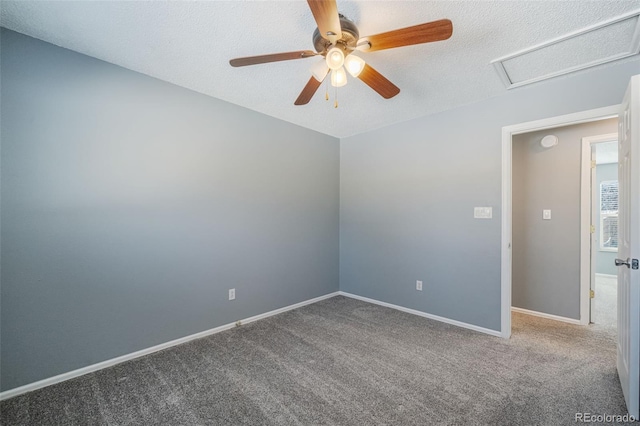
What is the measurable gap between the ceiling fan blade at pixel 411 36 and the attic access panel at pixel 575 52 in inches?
42.8

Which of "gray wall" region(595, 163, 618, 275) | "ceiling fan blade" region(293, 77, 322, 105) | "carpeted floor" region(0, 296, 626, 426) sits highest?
"ceiling fan blade" region(293, 77, 322, 105)

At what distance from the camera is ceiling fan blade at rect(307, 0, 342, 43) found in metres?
1.23

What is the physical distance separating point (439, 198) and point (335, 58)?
7.27ft

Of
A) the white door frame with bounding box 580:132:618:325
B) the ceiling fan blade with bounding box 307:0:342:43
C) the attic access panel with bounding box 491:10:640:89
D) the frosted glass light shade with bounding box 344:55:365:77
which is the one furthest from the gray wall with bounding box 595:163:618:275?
the ceiling fan blade with bounding box 307:0:342:43

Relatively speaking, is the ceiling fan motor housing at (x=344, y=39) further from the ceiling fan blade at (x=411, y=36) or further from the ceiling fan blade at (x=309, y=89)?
the ceiling fan blade at (x=309, y=89)

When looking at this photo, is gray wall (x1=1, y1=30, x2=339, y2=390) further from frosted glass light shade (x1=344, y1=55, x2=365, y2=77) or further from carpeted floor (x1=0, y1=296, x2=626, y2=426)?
frosted glass light shade (x1=344, y1=55, x2=365, y2=77)

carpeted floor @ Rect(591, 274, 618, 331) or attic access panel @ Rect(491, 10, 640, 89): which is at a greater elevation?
attic access panel @ Rect(491, 10, 640, 89)

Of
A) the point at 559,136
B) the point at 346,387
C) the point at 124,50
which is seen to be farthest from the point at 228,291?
the point at 559,136

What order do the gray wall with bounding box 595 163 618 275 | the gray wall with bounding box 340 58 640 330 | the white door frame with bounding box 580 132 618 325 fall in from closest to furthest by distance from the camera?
the gray wall with bounding box 340 58 640 330
the white door frame with bounding box 580 132 618 325
the gray wall with bounding box 595 163 618 275

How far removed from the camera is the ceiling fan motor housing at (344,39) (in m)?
1.53

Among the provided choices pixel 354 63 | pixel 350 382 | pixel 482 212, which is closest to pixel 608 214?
pixel 482 212

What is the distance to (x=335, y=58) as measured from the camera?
156 cm

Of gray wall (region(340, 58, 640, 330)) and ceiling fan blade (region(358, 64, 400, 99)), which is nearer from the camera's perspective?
ceiling fan blade (region(358, 64, 400, 99))

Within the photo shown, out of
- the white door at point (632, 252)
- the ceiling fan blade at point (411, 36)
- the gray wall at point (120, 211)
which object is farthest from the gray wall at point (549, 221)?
the gray wall at point (120, 211)
